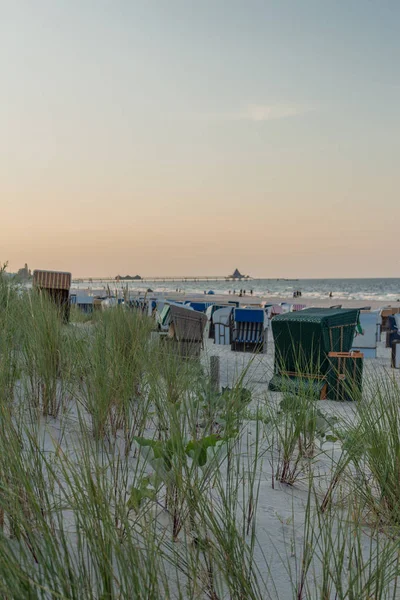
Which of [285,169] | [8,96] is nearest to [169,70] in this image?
[8,96]

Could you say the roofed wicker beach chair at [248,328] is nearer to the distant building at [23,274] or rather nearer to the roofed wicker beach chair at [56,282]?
the roofed wicker beach chair at [56,282]

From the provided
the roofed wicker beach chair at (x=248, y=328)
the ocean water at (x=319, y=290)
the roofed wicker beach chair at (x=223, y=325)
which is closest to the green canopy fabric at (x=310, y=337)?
the roofed wicker beach chair at (x=248, y=328)

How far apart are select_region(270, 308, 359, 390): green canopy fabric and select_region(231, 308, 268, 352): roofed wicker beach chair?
2.79 meters

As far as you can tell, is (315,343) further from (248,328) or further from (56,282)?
(56,282)

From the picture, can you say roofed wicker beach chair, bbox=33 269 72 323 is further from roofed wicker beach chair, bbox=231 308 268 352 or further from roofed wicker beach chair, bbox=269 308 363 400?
roofed wicker beach chair, bbox=269 308 363 400

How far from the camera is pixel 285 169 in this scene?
832 inches

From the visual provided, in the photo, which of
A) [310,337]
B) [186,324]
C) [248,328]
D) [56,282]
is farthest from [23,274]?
[310,337]

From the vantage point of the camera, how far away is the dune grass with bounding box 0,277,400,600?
98 centimetres

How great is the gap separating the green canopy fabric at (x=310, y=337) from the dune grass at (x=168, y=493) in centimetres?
182

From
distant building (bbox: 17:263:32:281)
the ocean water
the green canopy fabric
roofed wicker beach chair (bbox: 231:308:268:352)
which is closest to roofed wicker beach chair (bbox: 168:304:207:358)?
the green canopy fabric

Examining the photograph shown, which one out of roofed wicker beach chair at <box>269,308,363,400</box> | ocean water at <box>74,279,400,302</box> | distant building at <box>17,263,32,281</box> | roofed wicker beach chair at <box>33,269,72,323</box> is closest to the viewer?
roofed wicker beach chair at <box>269,308,363,400</box>

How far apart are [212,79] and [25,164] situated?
6.09 metres

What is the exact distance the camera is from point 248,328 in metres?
8.05

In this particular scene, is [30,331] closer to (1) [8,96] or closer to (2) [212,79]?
(1) [8,96]
